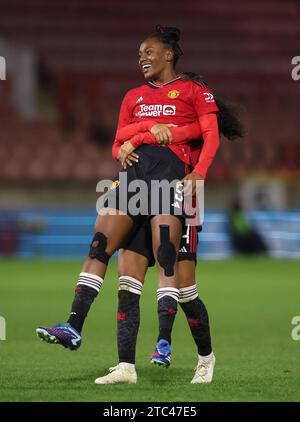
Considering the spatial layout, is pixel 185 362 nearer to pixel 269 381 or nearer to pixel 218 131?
pixel 269 381

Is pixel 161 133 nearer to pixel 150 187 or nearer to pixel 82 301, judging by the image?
pixel 150 187

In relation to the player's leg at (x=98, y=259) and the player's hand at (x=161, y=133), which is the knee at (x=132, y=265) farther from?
the player's hand at (x=161, y=133)

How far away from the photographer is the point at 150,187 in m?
6.07

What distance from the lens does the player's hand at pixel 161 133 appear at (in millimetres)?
6039

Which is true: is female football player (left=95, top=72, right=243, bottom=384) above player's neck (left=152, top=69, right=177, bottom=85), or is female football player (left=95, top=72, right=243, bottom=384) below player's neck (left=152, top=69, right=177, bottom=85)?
below

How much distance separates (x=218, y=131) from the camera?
6207mm

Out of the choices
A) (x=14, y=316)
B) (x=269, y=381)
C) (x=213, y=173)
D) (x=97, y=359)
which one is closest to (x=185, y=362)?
(x=97, y=359)

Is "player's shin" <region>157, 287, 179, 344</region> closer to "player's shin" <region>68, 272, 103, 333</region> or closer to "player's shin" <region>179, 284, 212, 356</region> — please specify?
"player's shin" <region>179, 284, 212, 356</region>

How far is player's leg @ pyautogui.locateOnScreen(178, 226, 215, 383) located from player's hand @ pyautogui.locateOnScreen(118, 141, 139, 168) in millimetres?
495

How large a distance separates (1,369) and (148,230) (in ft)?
4.49

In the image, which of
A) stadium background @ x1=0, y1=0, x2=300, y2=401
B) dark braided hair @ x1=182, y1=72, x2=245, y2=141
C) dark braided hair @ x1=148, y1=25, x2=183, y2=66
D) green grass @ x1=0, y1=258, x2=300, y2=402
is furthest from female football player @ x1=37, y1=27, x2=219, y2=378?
stadium background @ x1=0, y1=0, x2=300, y2=401

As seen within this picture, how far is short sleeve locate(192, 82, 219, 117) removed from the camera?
20.1 feet

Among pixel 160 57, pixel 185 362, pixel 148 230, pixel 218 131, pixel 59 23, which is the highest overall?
pixel 59 23
